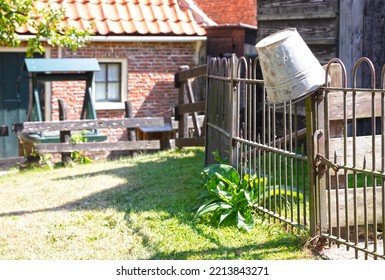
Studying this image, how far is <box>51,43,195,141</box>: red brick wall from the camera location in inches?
756

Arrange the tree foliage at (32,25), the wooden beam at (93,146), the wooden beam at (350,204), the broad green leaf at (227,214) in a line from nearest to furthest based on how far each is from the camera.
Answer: the wooden beam at (350,204), the broad green leaf at (227,214), the tree foliage at (32,25), the wooden beam at (93,146)

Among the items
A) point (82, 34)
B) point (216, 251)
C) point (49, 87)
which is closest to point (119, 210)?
point (216, 251)

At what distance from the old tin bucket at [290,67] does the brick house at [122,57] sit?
11.7 m

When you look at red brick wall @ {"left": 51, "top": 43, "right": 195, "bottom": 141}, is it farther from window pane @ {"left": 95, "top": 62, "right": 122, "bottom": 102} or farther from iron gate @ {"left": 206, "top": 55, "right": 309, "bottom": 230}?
iron gate @ {"left": 206, "top": 55, "right": 309, "bottom": 230}

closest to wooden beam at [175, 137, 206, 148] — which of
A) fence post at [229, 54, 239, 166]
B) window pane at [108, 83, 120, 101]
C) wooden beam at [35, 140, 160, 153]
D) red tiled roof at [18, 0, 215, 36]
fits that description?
wooden beam at [35, 140, 160, 153]

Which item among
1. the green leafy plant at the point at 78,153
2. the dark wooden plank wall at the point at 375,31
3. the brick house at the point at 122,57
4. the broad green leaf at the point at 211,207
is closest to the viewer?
the broad green leaf at the point at 211,207

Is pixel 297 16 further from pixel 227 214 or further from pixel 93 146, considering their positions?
pixel 93 146

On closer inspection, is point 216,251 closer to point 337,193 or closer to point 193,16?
point 337,193

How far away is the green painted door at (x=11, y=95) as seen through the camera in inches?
721

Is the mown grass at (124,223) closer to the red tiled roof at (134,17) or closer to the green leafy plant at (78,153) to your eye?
the green leafy plant at (78,153)

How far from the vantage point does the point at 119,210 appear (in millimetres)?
9547

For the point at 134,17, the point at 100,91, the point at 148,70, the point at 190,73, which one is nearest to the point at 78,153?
the point at 190,73

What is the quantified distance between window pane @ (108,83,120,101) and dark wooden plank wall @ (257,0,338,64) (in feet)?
23.7

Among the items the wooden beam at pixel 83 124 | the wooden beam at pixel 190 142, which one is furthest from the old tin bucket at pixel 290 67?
the wooden beam at pixel 83 124
